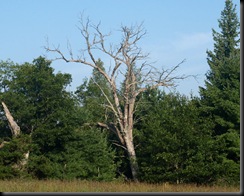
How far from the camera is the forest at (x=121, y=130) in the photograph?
2681 cm

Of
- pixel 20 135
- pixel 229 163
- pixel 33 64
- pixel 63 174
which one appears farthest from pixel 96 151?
pixel 229 163

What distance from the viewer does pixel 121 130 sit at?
32719mm

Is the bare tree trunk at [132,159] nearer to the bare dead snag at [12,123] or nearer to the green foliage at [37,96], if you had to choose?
the green foliage at [37,96]

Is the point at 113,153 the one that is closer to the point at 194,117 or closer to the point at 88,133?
the point at 88,133

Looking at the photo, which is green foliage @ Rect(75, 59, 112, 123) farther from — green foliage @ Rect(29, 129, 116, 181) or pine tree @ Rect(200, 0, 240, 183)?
pine tree @ Rect(200, 0, 240, 183)

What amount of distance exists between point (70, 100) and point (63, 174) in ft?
17.2

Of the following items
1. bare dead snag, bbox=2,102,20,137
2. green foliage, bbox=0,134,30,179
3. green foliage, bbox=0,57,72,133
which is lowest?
green foliage, bbox=0,134,30,179

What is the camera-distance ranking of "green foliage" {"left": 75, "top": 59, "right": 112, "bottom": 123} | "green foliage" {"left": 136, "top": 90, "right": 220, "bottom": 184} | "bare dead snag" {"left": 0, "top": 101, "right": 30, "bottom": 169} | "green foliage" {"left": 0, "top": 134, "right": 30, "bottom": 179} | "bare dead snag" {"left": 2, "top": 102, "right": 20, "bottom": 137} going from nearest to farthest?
"green foliage" {"left": 136, "top": 90, "right": 220, "bottom": 184} < "green foliage" {"left": 0, "top": 134, "right": 30, "bottom": 179} < "bare dead snag" {"left": 0, "top": 101, "right": 30, "bottom": 169} < "bare dead snag" {"left": 2, "top": 102, "right": 20, "bottom": 137} < "green foliage" {"left": 75, "top": 59, "right": 112, "bottom": 123}

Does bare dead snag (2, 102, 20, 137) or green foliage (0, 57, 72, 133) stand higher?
green foliage (0, 57, 72, 133)

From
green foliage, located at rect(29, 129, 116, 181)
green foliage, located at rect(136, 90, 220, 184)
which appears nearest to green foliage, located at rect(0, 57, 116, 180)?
green foliage, located at rect(29, 129, 116, 181)

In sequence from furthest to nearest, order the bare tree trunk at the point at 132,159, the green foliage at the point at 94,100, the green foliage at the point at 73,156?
the green foliage at the point at 94,100 → the bare tree trunk at the point at 132,159 → the green foliage at the point at 73,156

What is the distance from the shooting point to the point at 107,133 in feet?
121

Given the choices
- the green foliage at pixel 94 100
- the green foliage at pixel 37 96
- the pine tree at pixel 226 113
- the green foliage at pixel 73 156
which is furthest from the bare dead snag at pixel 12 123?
the pine tree at pixel 226 113

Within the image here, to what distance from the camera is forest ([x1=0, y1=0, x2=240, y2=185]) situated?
88.0 feet
